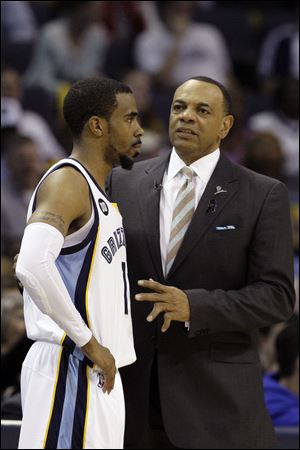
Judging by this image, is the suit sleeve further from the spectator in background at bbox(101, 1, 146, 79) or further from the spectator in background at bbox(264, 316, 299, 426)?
the spectator in background at bbox(101, 1, 146, 79)

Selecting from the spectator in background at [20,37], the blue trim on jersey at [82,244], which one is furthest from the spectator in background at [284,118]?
the blue trim on jersey at [82,244]

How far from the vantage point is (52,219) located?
3.21 m

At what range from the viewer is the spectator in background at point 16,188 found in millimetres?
4938

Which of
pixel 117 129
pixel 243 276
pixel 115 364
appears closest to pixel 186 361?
pixel 243 276

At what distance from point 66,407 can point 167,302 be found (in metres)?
0.53

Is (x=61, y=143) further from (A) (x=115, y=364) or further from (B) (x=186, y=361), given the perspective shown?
(A) (x=115, y=364)

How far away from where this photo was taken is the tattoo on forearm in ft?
10.5

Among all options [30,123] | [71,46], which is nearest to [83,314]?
[30,123]

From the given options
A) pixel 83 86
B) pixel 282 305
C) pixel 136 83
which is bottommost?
pixel 282 305

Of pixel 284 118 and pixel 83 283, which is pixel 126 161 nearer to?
pixel 83 283

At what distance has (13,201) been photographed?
5.20 metres

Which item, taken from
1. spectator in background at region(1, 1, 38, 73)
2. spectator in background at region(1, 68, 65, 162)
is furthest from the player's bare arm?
spectator in background at region(1, 1, 38, 73)

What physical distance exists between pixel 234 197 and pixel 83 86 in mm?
796

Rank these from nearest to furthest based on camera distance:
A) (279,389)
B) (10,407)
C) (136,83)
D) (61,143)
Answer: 1. (10,407)
2. (279,389)
3. (61,143)
4. (136,83)
